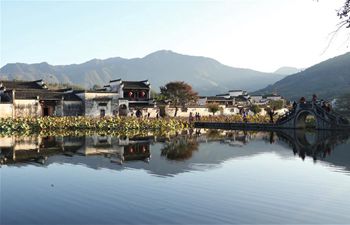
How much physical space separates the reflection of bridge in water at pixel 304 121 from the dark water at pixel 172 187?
20414 millimetres

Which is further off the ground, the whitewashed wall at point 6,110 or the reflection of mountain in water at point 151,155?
the whitewashed wall at point 6,110

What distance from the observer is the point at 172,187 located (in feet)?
48.0

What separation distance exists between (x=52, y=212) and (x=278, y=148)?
21264 mm

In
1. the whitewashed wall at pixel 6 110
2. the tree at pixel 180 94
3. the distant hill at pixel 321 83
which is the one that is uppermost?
the distant hill at pixel 321 83

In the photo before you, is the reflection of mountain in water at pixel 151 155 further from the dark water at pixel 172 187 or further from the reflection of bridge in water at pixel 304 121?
the reflection of bridge in water at pixel 304 121

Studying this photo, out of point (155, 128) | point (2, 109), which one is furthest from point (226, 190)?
point (2, 109)

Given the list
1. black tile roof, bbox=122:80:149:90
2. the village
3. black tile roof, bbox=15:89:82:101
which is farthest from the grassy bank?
black tile roof, bbox=122:80:149:90

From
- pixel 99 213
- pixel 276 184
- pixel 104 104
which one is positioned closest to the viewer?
pixel 99 213


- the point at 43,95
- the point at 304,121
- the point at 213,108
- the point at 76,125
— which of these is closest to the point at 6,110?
the point at 43,95

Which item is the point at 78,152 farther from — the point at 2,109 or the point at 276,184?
the point at 2,109

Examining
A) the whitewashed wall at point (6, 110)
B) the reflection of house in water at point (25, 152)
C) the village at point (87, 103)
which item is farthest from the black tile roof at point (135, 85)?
the reflection of house in water at point (25, 152)

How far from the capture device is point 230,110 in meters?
87.1

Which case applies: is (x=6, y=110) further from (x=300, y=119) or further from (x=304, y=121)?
(x=304, y=121)

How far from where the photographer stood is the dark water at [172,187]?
10938 mm
